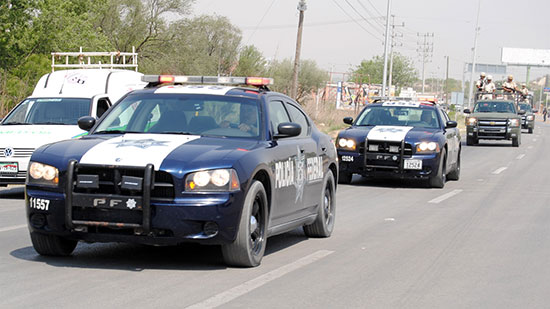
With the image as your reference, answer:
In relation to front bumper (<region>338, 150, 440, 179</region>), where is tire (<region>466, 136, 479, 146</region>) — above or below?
below

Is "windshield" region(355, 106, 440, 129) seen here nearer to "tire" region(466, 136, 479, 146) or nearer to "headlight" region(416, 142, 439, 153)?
"headlight" region(416, 142, 439, 153)

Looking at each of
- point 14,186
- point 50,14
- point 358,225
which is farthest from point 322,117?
point 358,225

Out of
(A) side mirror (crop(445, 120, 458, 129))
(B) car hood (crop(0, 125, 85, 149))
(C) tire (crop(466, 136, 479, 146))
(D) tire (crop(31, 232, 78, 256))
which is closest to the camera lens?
(D) tire (crop(31, 232, 78, 256))

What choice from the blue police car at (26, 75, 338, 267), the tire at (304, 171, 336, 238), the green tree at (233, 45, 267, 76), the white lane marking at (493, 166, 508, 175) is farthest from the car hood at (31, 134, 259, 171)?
the green tree at (233, 45, 267, 76)

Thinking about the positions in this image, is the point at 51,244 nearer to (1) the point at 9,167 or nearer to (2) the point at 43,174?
(2) the point at 43,174

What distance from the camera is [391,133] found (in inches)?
643

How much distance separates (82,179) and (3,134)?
24.8 feet

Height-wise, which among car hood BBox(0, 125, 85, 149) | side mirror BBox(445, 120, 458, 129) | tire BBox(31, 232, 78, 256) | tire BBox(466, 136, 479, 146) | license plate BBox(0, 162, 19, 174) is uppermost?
side mirror BBox(445, 120, 458, 129)

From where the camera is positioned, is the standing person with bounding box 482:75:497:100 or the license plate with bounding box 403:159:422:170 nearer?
the license plate with bounding box 403:159:422:170

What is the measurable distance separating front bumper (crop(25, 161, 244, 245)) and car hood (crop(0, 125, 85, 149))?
6.86 meters

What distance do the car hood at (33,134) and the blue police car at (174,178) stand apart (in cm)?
555

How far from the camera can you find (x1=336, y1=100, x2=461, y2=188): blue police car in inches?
636

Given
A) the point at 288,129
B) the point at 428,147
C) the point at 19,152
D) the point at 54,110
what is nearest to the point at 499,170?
the point at 428,147

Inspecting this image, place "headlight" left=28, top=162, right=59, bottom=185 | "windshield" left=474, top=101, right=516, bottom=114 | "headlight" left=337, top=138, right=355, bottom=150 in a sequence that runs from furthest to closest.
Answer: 1. "windshield" left=474, top=101, right=516, bottom=114
2. "headlight" left=337, top=138, right=355, bottom=150
3. "headlight" left=28, top=162, right=59, bottom=185
